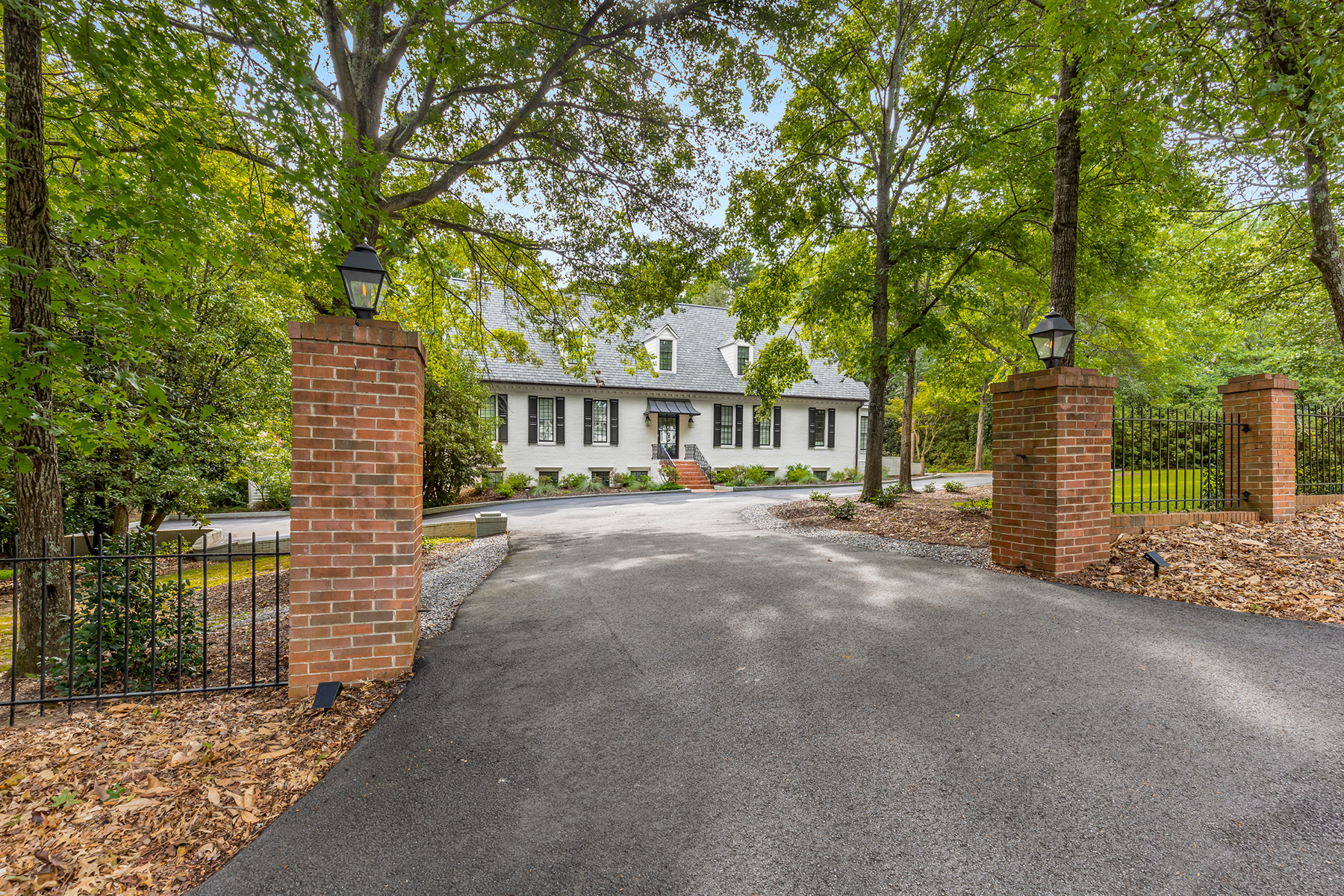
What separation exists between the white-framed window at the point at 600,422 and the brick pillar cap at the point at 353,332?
19732mm

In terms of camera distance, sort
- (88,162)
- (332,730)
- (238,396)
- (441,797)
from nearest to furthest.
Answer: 1. (441,797)
2. (332,730)
3. (88,162)
4. (238,396)

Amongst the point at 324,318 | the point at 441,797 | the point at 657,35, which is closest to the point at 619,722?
the point at 441,797

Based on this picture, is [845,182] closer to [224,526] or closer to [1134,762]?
[1134,762]

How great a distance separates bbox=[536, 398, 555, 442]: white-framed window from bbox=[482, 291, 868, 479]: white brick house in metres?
0.04

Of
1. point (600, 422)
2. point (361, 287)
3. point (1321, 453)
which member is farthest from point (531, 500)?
→ point (1321, 453)

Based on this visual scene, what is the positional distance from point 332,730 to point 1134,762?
4.13 metres

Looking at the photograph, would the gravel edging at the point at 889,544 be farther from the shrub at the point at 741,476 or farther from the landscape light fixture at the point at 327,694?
the shrub at the point at 741,476

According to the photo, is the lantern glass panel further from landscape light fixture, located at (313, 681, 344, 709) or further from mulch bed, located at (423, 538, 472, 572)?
mulch bed, located at (423, 538, 472, 572)

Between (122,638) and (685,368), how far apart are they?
74.2 ft

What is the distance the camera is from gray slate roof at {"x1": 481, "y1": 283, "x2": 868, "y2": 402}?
71.8ft

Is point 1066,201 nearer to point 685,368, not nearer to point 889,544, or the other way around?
point 889,544

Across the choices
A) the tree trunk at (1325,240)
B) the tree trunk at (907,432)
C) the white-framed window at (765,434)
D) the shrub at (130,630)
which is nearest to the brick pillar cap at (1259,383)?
the tree trunk at (1325,240)

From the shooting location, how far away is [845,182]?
10758mm

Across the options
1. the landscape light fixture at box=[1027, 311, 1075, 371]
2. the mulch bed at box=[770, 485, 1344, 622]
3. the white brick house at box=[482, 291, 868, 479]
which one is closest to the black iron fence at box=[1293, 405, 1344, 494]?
the mulch bed at box=[770, 485, 1344, 622]
